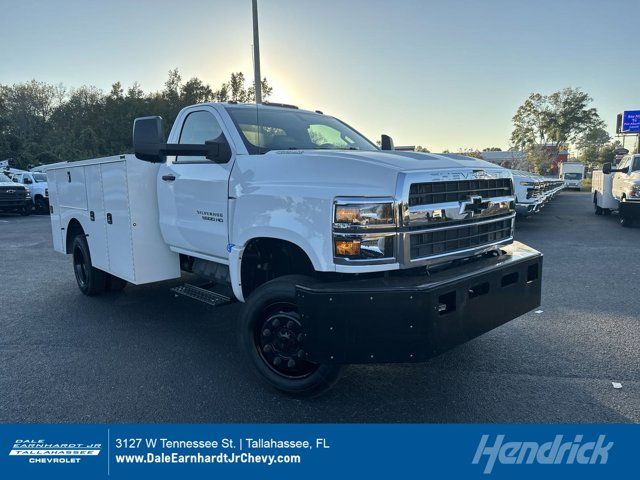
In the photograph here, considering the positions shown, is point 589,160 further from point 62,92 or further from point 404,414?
point 404,414

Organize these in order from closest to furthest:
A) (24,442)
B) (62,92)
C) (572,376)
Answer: (24,442) → (572,376) → (62,92)

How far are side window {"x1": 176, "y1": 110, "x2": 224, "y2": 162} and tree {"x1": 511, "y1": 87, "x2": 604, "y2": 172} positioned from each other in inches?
2175

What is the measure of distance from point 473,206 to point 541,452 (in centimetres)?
159

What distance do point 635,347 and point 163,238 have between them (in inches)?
178

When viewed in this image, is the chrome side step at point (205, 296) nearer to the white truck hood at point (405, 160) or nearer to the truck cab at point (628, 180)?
the white truck hood at point (405, 160)

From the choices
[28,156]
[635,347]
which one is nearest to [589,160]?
[28,156]

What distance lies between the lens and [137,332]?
5.00 meters

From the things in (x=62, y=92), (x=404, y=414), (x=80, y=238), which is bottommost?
(x=404, y=414)

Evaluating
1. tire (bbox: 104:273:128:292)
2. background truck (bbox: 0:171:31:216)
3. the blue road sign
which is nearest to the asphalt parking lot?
tire (bbox: 104:273:128:292)

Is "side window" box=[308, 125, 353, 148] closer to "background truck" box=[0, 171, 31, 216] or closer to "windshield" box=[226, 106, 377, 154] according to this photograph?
"windshield" box=[226, 106, 377, 154]

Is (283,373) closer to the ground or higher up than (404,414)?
higher up

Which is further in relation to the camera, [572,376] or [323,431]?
[572,376]

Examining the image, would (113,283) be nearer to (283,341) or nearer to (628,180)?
(283,341)

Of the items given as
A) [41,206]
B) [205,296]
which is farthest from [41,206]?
[205,296]
